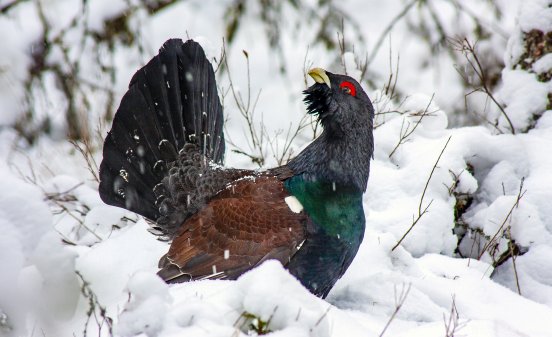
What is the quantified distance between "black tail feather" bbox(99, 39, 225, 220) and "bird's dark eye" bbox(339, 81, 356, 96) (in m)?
0.99

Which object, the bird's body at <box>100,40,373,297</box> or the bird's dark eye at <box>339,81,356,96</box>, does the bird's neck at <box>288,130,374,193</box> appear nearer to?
the bird's body at <box>100,40,373,297</box>

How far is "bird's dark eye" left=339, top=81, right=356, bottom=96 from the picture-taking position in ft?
12.2

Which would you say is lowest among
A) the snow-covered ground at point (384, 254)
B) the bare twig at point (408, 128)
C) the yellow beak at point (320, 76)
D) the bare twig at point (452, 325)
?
the bare twig at point (452, 325)

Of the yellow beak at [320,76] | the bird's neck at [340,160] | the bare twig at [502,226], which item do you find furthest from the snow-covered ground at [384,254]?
the yellow beak at [320,76]

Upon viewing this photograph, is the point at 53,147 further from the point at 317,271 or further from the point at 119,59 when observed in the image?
the point at 317,271

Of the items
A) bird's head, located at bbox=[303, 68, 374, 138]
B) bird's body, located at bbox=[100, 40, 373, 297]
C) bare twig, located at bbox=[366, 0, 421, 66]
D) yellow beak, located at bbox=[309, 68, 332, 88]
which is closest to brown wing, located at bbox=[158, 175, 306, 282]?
bird's body, located at bbox=[100, 40, 373, 297]

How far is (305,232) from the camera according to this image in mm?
3490

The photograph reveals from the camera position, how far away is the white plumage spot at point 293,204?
355cm

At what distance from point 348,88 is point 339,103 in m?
0.10

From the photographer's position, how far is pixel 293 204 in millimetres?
3572

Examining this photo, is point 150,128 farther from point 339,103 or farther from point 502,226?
point 502,226

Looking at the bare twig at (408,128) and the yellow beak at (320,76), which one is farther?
the bare twig at (408,128)

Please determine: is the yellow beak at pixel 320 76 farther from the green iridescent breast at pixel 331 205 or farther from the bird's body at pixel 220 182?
the green iridescent breast at pixel 331 205

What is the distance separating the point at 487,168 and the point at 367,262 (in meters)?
1.37
